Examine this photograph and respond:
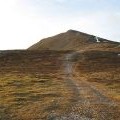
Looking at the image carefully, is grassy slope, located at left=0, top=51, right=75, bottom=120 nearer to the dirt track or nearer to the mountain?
the dirt track

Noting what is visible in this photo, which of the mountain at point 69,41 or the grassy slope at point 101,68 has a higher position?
the mountain at point 69,41

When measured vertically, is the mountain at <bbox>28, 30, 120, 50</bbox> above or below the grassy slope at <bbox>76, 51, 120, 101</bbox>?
above

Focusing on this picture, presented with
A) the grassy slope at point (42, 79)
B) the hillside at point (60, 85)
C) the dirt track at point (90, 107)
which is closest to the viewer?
the dirt track at point (90, 107)

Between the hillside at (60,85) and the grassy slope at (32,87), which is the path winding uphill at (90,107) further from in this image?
the grassy slope at (32,87)

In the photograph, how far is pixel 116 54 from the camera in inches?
4437

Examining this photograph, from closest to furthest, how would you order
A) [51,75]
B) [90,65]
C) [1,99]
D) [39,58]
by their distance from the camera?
[1,99] < [51,75] < [90,65] < [39,58]

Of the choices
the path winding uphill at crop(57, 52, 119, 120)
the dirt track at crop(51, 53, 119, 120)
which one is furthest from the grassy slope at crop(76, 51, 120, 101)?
the dirt track at crop(51, 53, 119, 120)

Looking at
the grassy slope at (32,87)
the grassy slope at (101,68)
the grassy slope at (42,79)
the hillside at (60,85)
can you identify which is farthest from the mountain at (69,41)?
the grassy slope at (32,87)

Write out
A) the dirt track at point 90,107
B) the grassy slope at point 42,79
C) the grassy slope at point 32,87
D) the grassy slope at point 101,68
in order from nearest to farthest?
the dirt track at point 90,107, the grassy slope at point 32,87, the grassy slope at point 42,79, the grassy slope at point 101,68

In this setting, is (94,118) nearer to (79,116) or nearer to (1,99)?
(79,116)

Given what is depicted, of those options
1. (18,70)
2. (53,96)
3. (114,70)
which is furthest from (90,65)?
(53,96)

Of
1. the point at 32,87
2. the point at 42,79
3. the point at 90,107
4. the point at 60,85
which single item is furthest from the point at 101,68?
the point at 90,107

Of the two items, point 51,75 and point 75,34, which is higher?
point 75,34

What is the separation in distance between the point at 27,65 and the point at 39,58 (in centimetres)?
963
